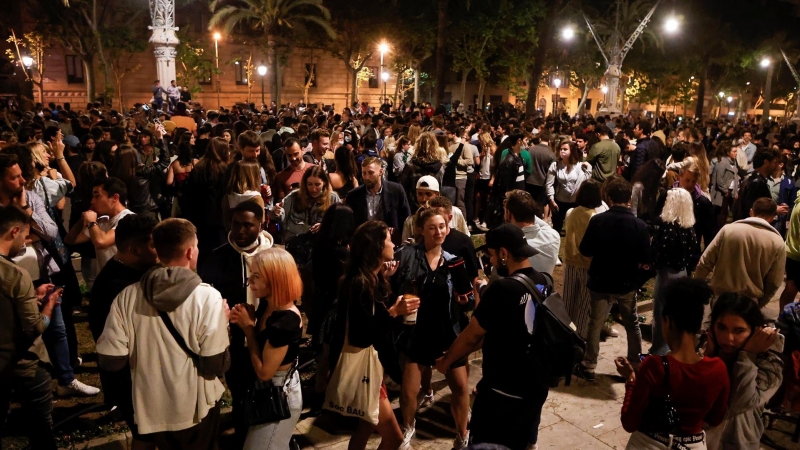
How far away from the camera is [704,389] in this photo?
10.1 ft

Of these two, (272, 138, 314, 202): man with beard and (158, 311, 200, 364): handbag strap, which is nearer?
(158, 311, 200, 364): handbag strap

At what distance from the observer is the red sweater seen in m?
3.09

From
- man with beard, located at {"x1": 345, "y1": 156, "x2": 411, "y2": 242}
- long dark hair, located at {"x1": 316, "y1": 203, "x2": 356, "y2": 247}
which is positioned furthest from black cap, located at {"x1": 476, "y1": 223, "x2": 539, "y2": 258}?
man with beard, located at {"x1": 345, "y1": 156, "x2": 411, "y2": 242}

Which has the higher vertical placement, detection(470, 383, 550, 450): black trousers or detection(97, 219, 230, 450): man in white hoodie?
detection(97, 219, 230, 450): man in white hoodie

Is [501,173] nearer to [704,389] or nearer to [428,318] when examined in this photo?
[428,318]

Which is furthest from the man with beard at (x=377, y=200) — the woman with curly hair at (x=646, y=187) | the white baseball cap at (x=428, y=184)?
the woman with curly hair at (x=646, y=187)

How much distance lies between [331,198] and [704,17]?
156 ft

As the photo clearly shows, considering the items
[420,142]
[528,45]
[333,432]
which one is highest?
[528,45]

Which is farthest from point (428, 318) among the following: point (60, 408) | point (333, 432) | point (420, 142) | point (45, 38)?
point (45, 38)

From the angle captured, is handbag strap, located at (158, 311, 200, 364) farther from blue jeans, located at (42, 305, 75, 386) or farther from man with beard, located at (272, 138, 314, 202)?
man with beard, located at (272, 138, 314, 202)

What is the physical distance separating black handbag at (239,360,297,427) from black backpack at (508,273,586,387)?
56.8 inches

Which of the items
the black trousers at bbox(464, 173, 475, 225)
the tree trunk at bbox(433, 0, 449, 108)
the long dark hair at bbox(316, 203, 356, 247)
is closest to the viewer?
the long dark hair at bbox(316, 203, 356, 247)

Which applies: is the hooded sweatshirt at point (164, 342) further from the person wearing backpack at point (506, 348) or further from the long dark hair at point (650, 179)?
the long dark hair at point (650, 179)

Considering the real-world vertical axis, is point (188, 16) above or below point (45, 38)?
above
